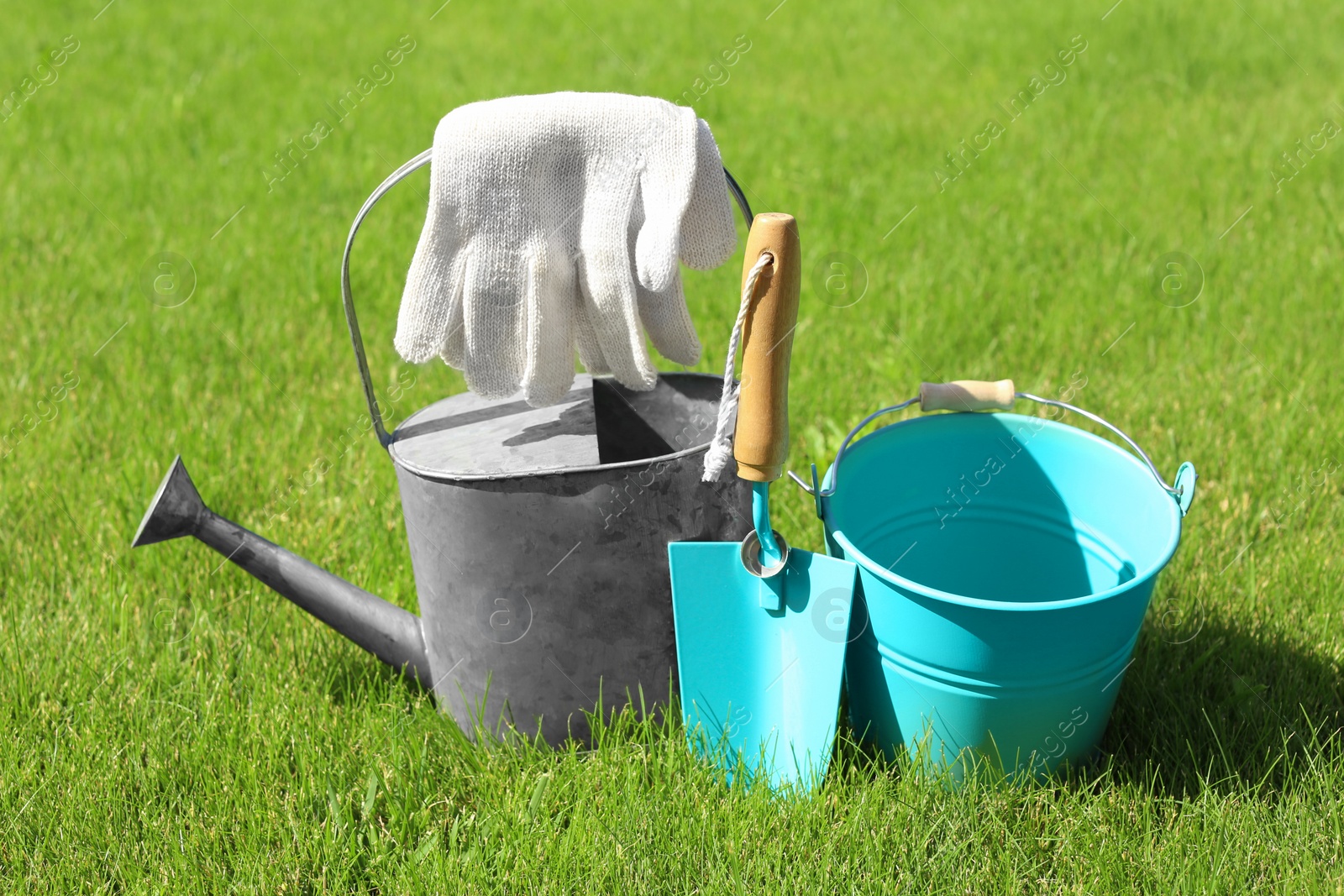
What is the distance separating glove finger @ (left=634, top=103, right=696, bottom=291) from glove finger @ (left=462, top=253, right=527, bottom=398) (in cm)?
19

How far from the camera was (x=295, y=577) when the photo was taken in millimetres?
1807

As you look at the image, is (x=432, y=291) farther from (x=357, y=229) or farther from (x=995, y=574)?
(x=995, y=574)

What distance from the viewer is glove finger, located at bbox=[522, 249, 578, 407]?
1520 mm

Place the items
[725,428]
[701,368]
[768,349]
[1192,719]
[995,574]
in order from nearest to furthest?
1. [768,349]
2. [725,428]
3. [1192,719]
4. [995,574]
5. [701,368]

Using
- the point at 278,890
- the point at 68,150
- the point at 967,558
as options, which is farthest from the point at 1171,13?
the point at 278,890

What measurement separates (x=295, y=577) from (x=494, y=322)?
0.62 m

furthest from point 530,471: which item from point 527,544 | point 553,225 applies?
point 553,225

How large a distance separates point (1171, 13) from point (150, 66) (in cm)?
535

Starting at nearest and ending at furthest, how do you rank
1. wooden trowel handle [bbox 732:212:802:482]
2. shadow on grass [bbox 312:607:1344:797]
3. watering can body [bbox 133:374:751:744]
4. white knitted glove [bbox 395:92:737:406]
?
wooden trowel handle [bbox 732:212:802:482]
white knitted glove [bbox 395:92:737:406]
watering can body [bbox 133:374:751:744]
shadow on grass [bbox 312:607:1344:797]

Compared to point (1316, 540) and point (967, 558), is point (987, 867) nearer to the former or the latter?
point (967, 558)

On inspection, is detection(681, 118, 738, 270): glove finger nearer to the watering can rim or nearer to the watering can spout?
the watering can rim

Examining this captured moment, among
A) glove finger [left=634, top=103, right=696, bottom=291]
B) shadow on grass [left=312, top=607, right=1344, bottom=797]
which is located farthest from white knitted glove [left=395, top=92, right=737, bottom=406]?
shadow on grass [left=312, top=607, right=1344, bottom=797]

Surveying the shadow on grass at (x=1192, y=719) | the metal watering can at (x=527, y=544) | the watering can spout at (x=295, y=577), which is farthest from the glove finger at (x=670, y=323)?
the watering can spout at (x=295, y=577)

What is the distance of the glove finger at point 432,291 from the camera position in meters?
1.49
